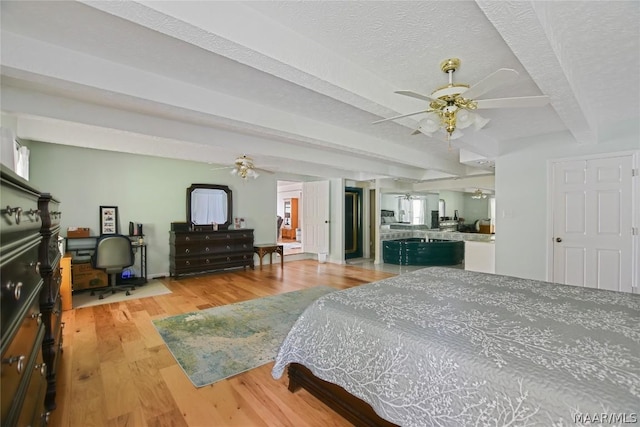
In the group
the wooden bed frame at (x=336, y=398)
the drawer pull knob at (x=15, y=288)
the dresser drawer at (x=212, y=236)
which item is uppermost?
the drawer pull knob at (x=15, y=288)

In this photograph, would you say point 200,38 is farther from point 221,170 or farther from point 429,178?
point 429,178

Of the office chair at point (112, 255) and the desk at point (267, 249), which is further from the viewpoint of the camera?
the desk at point (267, 249)

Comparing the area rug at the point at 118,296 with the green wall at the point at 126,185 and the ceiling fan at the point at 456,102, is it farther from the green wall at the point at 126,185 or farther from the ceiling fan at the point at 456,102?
the ceiling fan at the point at 456,102

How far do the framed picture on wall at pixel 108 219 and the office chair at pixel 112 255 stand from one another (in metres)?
0.80

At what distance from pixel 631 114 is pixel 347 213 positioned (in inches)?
238

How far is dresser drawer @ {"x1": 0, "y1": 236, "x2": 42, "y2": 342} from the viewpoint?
0.84m

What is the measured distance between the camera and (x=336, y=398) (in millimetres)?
1727

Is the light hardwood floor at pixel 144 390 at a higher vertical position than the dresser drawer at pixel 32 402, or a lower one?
lower

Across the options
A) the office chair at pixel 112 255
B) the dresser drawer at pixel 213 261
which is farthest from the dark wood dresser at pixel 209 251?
the office chair at pixel 112 255

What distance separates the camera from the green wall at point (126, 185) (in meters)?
4.60

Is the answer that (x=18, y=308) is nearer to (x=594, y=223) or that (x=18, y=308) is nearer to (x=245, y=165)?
(x=245, y=165)

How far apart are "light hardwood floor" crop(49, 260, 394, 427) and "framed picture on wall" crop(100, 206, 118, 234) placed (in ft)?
6.04

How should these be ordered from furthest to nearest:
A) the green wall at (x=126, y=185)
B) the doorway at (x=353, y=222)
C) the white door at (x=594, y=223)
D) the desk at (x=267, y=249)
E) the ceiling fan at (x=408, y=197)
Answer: the ceiling fan at (x=408, y=197), the doorway at (x=353, y=222), the desk at (x=267, y=249), the green wall at (x=126, y=185), the white door at (x=594, y=223)

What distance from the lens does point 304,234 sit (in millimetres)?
8117
